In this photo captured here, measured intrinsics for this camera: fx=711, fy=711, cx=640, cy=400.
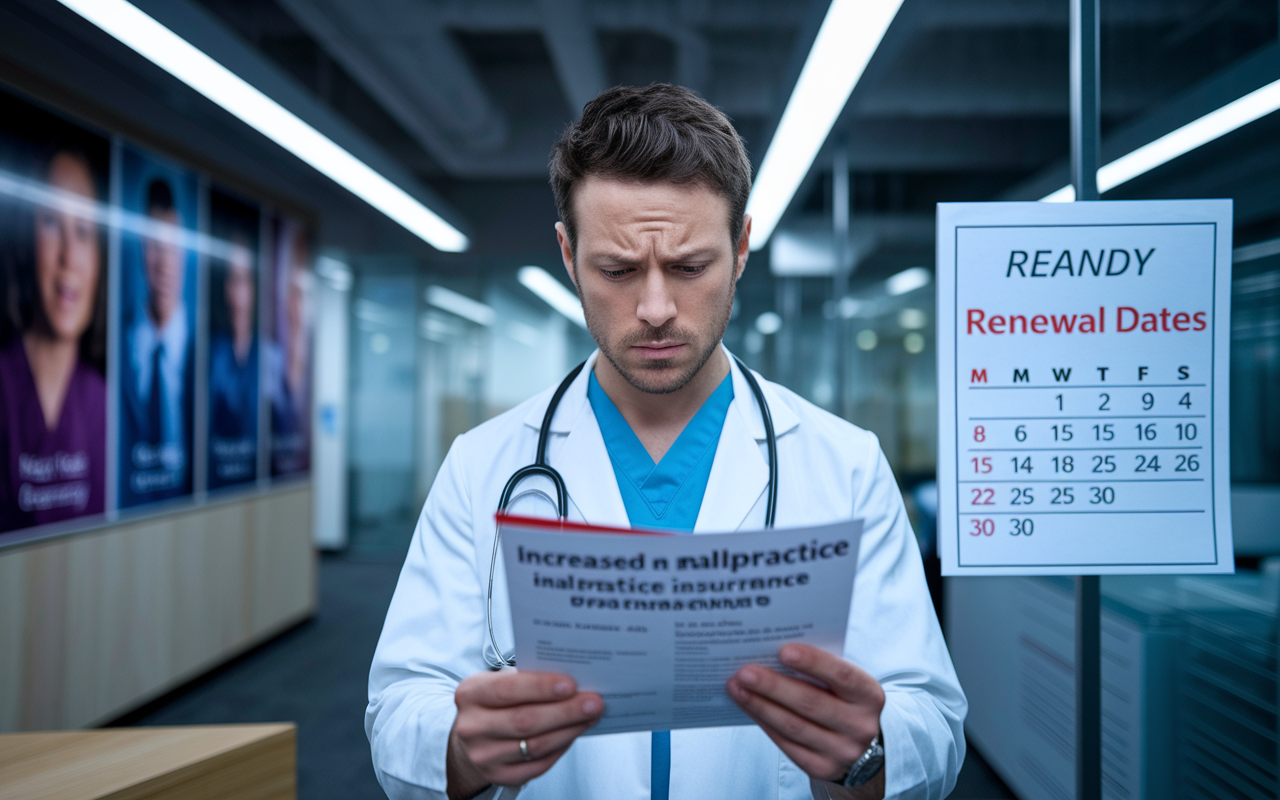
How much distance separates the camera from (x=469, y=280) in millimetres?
6758

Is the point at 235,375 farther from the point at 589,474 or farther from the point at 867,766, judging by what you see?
the point at 867,766

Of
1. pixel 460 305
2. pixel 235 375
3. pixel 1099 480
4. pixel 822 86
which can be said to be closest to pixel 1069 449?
pixel 1099 480

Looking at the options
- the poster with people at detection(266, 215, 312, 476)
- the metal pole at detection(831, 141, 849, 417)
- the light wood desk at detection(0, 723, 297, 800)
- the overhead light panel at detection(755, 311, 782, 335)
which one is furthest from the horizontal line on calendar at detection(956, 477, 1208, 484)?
the overhead light panel at detection(755, 311, 782, 335)

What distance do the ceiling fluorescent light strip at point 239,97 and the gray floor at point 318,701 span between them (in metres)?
2.49

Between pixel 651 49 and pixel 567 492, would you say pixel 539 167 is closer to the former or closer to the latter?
pixel 651 49

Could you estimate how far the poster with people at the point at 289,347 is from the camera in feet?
14.6

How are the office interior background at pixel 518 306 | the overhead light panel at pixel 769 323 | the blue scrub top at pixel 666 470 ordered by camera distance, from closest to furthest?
the blue scrub top at pixel 666 470
the office interior background at pixel 518 306
the overhead light panel at pixel 769 323

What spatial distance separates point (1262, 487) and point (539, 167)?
16.7 ft

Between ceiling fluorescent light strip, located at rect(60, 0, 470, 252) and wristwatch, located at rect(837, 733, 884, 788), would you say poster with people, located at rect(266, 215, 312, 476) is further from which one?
wristwatch, located at rect(837, 733, 884, 788)

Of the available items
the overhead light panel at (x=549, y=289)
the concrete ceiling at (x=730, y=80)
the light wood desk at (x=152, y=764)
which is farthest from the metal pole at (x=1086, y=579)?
the overhead light panel at (x=549, y=289)

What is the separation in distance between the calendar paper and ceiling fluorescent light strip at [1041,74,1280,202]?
0.34 meters

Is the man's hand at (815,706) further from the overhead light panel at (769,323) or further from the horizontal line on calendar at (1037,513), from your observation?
the overhead light panel at (769,323)

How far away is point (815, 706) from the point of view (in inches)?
29.3

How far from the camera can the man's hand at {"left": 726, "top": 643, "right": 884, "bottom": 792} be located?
2.38ft
